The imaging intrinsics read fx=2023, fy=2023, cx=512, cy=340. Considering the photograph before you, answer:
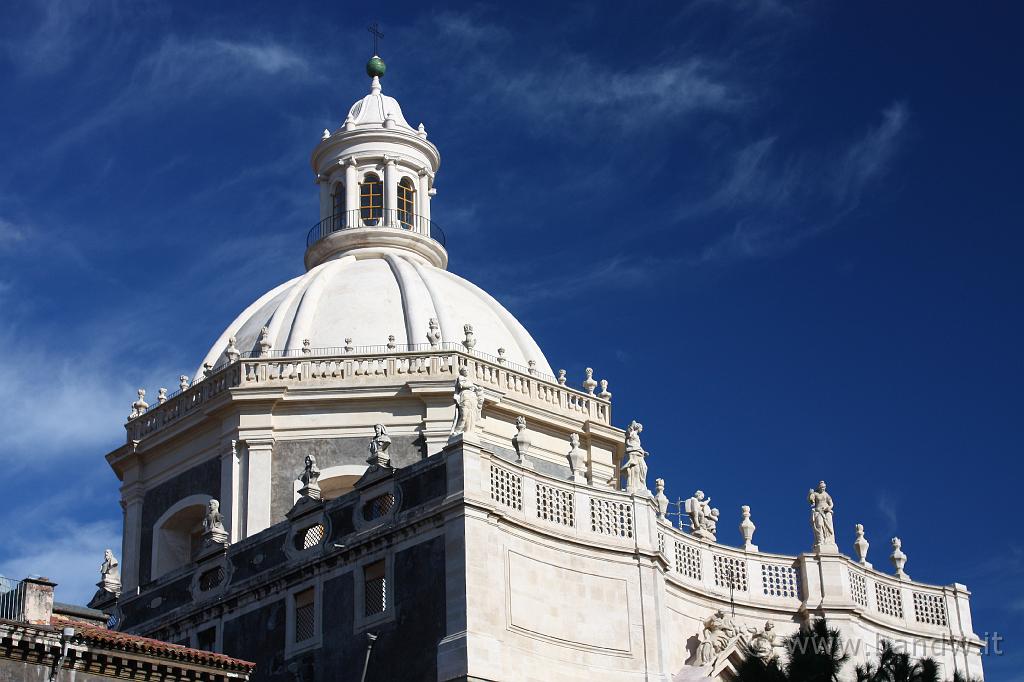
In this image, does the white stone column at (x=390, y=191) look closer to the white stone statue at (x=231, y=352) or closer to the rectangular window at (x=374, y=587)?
the white stone statue at (x=231, y=352)

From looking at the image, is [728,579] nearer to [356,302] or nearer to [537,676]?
[537,676]

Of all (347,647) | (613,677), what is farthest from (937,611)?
(347,647)

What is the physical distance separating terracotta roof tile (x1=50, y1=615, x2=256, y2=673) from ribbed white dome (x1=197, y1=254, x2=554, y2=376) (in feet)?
65.6

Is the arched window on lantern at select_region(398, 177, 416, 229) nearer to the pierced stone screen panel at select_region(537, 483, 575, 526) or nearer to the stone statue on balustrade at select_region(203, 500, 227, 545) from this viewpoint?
the stone statue on balustrade at select_region(203, 500, 227, 545)

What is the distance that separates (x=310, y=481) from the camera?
182ft

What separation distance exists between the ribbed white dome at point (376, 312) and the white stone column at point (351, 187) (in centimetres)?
307

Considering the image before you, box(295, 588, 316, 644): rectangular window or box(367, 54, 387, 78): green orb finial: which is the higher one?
box(367, 54, 387, 78): green orb finial

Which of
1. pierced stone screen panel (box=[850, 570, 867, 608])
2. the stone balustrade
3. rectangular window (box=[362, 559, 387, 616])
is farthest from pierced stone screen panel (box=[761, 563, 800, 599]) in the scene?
rectangular window (box=[362, 559, 387, 616])

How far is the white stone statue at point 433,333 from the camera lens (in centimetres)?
6200

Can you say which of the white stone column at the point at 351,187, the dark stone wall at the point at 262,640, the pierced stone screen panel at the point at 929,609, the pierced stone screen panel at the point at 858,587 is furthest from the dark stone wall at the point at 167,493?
the pierced stone screen panel at the point at 929,609

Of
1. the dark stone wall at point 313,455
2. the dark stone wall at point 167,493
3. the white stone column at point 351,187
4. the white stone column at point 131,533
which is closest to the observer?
the dark stone wall at point 313,455

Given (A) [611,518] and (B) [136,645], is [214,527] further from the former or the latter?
(B) [136,645]

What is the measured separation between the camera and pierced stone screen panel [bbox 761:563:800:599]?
181 ft

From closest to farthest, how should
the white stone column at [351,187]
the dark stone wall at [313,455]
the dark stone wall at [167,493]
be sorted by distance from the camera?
the dark stone wall at [313,455], the dark stone wall at [167,493], the white stone column at [351,187]
